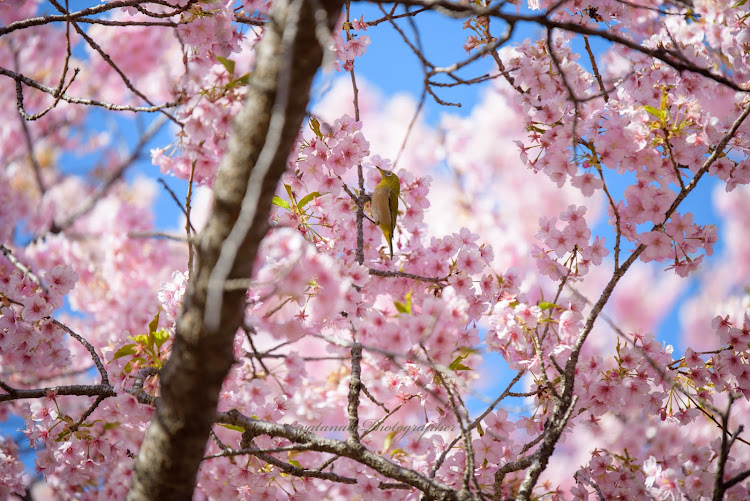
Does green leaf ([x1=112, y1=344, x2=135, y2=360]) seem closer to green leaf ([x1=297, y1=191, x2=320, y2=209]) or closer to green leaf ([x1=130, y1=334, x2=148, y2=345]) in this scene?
green leaf ([x1=130, y1=334, x2=148, y2=345])

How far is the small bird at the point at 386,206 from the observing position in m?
2.92

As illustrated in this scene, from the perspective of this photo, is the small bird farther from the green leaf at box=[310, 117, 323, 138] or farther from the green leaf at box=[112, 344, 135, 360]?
the green leaf at box=[112, 344, 135, 360]

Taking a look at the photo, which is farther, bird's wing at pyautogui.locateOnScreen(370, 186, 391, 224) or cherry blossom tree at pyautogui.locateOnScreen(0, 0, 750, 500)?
bird's wing at pyautogui.locateOnScreen(370, 186, 391, 224)

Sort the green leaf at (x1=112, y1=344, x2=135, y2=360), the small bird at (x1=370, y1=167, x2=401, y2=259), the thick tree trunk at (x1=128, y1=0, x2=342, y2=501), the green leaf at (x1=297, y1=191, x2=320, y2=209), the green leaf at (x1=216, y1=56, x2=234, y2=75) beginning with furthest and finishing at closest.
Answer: the small bird at (x1=370, y1=167, x2=401, y2=259) → the green leaf at (x1=297, y1=191, x2=320, y2=209) → the green leaf at (x1=112, y1=344, x2=135, y2=360) → the green leaf at (x1=216, y1=56, x2=234, y2=75) → the thick tree trunk at (x1=128, y1=0, x2=342, y2=501)

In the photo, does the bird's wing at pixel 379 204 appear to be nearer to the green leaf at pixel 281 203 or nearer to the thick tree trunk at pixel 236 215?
the green leaf at pixel 281 203

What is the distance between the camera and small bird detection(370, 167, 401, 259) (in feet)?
9.57

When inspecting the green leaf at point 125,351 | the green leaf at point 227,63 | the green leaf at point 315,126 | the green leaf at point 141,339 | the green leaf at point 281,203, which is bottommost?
the green leaf at point 125,351

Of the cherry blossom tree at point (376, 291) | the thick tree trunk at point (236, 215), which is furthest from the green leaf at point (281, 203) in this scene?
the thick tree trunk at point (236, 215)

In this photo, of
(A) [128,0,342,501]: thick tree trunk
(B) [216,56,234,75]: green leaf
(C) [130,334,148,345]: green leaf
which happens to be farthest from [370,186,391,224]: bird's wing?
(A) [128,0,342,501]: thick tree trunk

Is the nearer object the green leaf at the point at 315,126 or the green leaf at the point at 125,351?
the green leaf at the point at 125,351

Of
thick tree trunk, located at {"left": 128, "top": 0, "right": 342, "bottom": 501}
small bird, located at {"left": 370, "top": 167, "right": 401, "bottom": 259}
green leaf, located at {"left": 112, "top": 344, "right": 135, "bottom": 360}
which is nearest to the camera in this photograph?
thick tree trunk, located at {"left": 128, "top": 0, "right": 342, "bottom": 501}

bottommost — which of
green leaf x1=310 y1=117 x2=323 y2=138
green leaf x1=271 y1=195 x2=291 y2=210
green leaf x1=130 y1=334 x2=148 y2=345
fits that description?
green leaf x1=130 y1=334 x2=148 y2=345

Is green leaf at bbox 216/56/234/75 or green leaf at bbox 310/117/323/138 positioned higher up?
green leaf at bbox 310/117/323/138

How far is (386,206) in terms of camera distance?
295 centimetres
